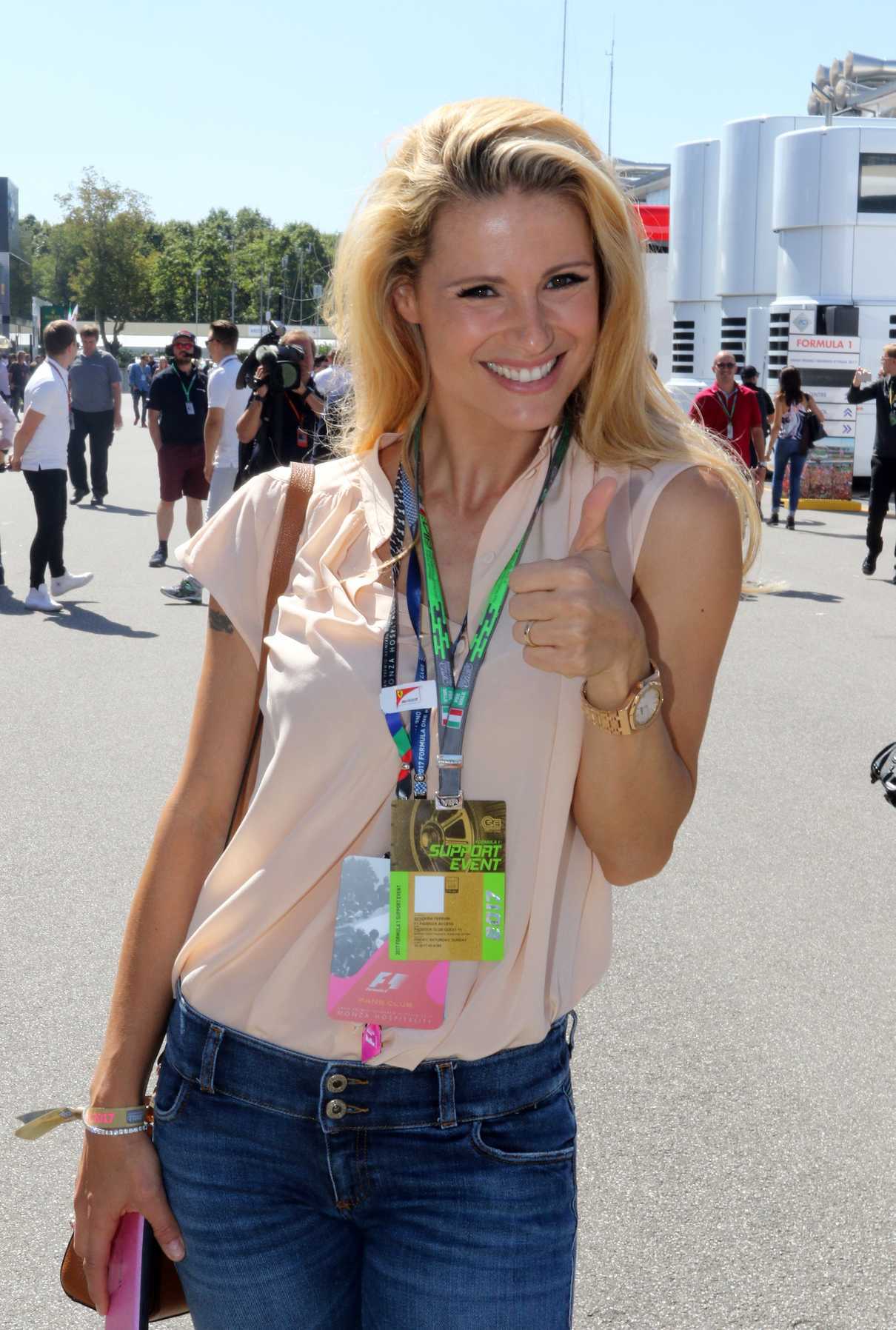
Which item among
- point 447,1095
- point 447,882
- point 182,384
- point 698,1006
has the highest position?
point 182,384

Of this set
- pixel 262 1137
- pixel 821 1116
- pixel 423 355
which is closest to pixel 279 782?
pixel 262 1137

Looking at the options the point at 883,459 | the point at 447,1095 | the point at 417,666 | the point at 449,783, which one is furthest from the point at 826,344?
the point at 447,1095

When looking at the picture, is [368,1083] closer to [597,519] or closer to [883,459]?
[597,519]

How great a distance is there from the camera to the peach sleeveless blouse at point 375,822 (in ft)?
6.00

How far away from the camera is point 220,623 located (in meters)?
2.03

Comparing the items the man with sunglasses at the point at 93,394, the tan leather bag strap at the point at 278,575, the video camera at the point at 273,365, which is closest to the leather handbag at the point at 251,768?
the tan leather bag strap at the point at 278,575

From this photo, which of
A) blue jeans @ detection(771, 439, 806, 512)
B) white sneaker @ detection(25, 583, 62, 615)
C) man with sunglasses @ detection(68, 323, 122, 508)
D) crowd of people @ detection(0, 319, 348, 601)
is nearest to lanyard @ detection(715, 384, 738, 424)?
crowd of people @ detection(0, 319, 348, 601)

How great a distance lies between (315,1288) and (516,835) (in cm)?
57

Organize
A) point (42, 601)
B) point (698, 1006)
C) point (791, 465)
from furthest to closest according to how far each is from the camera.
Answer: point (791, 465), point (42, 601), point (698, 1006)

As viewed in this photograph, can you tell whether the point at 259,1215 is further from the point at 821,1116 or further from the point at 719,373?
the point at 719,373

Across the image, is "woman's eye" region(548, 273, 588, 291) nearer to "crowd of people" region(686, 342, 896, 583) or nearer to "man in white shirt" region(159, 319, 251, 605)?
"man in white shirt" region(159, 319, 251, 605)

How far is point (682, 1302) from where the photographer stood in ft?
10.2

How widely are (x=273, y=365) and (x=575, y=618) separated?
8.95 meters

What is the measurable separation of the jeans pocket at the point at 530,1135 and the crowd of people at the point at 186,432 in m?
8.13
